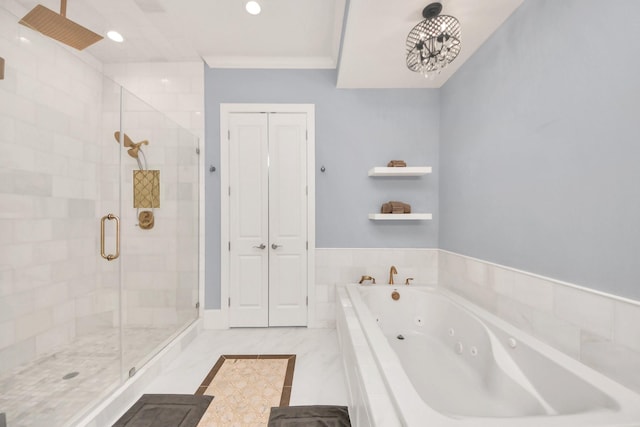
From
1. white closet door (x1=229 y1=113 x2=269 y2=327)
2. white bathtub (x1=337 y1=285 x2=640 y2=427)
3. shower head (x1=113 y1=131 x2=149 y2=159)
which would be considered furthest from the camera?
white closet door (x1=229 y1=113 x2=269 y2=327)

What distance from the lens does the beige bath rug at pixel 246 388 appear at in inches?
61.7

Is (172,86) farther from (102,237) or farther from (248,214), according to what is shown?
(102,237)

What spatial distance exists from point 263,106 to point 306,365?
93.3 inches

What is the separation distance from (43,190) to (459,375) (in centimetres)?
282

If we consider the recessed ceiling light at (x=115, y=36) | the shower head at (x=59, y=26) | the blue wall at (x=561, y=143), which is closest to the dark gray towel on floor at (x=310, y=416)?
the blue wall at (x=561, y=143)

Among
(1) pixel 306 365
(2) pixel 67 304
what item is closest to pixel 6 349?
(2) pixel 67 304

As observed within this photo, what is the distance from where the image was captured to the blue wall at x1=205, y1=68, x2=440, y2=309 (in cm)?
276

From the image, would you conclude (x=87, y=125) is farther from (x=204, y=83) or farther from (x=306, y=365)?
(x=306, y=365)

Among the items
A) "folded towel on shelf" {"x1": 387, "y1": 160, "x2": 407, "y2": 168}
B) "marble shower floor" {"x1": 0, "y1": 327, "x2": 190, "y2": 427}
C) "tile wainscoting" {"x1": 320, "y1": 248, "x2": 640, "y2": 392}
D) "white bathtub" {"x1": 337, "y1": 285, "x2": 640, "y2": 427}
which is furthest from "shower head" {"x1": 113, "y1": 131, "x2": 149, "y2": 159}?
"folded towel on shelf" {"x1": 387, "y1": 160, "x2": 407, "y2": 168}

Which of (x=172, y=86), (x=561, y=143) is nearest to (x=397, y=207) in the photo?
(x=561, y=143)

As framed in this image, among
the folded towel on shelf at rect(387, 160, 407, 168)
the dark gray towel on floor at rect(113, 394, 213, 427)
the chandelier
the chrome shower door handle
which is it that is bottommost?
the dark gray towel on floor at rect(113, 394, 213, 427)

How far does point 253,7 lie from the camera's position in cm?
204

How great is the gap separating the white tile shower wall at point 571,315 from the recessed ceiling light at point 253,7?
252 centimetres

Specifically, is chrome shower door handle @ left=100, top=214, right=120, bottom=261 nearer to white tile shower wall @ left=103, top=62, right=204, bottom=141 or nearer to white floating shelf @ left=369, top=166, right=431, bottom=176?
white tile shower wall @ left=103, top=62, right=204, bottom=141
